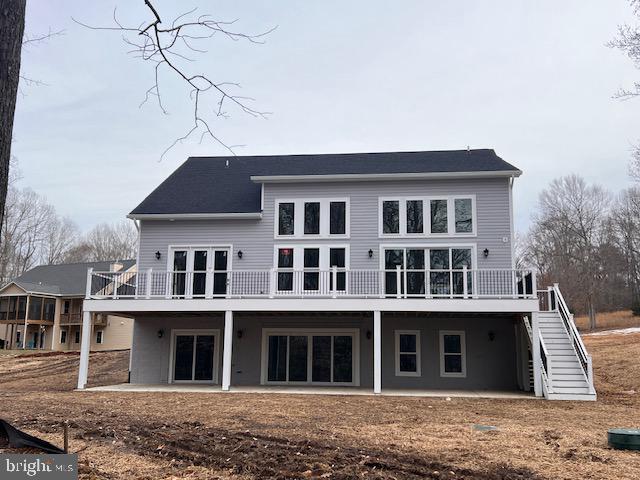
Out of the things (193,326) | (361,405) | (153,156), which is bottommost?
(361,405)

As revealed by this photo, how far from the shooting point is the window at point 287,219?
66.0ft

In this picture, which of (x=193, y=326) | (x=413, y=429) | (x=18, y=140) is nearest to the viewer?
(x=18, y=140)

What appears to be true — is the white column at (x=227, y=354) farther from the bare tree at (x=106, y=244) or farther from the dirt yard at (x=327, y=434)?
the bare tree at (x=106, y=244)

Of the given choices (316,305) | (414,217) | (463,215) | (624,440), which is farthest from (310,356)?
(624,440)

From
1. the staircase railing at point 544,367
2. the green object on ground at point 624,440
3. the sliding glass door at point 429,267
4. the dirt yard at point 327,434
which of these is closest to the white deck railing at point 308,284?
the sliding glass door at point 429,267

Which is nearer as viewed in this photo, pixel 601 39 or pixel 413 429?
pixel 413 429

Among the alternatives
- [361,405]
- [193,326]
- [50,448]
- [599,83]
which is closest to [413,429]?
[361,405]

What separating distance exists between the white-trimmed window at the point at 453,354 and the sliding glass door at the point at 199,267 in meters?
7.21

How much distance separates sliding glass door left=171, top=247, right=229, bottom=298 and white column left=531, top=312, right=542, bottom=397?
9424 mm

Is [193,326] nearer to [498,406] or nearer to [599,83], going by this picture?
[498,406]

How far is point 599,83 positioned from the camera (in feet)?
45.6

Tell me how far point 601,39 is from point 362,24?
8.32 m

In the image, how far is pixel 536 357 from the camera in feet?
52.9

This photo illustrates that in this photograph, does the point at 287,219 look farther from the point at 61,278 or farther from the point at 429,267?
the point at 61,278
